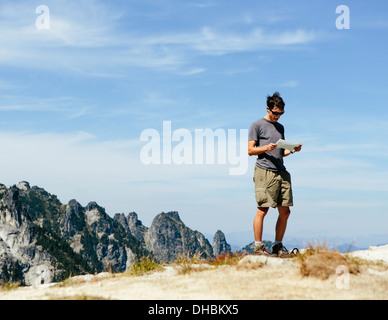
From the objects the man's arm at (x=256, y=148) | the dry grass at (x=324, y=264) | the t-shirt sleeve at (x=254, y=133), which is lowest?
the dry grass at (x=324, y=264)

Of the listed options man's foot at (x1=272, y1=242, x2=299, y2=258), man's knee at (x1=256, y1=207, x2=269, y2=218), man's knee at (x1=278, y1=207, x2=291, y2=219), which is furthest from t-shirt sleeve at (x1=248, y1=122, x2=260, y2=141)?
man's foot at (x1=272, y1=242, x2=299, y2=258)

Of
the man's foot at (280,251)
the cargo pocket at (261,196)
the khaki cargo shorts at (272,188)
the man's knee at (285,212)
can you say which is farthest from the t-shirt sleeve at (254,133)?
the man's foot at (280,251)

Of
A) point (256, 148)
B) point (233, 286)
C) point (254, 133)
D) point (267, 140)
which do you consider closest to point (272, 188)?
point (256, 148)

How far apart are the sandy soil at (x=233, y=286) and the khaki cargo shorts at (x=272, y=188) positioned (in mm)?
1127

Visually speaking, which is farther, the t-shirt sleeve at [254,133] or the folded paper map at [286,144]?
the t-shirt sleeve at [254,133]

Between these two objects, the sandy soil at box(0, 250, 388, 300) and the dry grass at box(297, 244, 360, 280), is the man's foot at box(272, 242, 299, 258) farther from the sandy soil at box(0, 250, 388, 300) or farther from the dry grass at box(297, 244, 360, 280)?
the dry grass at box(297, 244, 360, 280)

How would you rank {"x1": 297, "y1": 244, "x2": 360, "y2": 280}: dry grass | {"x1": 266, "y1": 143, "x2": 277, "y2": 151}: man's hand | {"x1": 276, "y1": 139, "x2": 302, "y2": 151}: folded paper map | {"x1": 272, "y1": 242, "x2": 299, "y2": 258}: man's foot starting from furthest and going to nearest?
{"x1": 272, "y1": 242, "x2": 299, "y2": 258}: man's foot < {"x1": 276, "y1": 139, "x2": 302, "y2": 151}: folded paper map < {"x1": 266, "y1": 143, "x2": 277, "y2": 151}: man's hand < {"x1": 297, "y1": 244, "x2": 360, "y2": 280}: dry grass

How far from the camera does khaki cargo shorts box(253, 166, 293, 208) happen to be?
9.44 meters

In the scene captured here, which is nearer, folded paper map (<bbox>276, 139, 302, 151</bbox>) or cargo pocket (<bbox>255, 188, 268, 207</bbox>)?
folded paper map (<bbox>276, 139, 302, 151</bbox>)

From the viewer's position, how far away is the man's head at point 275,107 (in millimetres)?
9656

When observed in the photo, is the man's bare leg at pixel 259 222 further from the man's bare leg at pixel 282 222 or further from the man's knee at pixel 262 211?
the man's bare leg at pixel 282 222
